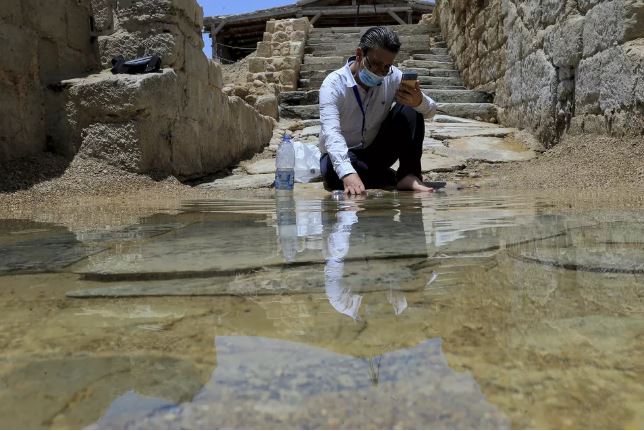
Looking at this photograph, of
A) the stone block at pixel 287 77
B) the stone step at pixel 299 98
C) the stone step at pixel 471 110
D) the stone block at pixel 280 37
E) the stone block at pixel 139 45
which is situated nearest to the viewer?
the stone block at pixel 139 45

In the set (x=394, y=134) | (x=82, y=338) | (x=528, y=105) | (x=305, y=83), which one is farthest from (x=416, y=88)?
(x=305, y=83)

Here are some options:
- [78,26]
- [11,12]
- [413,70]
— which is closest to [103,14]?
[78,26]

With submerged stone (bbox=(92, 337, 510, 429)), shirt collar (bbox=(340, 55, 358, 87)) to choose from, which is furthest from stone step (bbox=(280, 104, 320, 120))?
submerged stone (bbox=(92, 337, 510, 429))

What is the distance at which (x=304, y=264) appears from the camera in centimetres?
Answer: 103

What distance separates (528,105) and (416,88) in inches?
90.6

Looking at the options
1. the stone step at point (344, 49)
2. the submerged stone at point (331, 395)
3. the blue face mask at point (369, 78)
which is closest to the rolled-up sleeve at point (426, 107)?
the blue face mask at point (369, 78)

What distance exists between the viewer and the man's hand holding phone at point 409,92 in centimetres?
322

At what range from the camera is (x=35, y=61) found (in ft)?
10.9

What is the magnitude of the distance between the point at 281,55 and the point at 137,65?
17.1 ft

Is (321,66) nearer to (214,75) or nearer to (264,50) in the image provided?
(264,50)

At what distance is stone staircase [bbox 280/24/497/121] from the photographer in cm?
661

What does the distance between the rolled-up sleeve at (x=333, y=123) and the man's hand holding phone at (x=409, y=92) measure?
0.37 meters

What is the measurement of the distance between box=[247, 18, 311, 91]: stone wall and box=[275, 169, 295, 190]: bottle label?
4326mm

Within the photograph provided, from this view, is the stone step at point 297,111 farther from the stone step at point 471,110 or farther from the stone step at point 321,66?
the stone step at point 471,110
